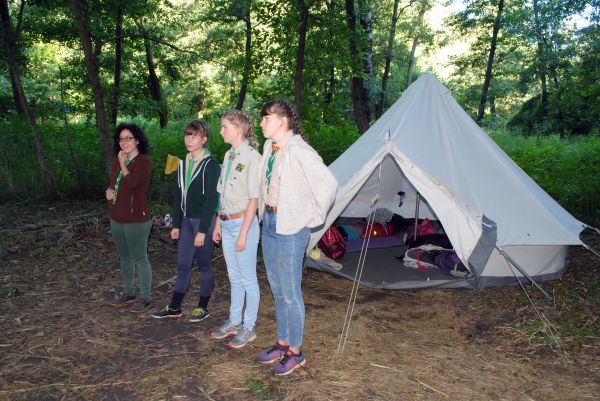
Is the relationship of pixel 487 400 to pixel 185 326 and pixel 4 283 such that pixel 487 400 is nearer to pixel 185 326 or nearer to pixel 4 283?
pixel 185 326

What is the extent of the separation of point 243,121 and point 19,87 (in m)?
5.61

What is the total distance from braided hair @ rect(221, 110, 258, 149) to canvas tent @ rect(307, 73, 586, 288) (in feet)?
5.16

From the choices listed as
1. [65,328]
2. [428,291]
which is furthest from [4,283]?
[428,291]

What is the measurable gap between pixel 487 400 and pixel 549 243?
82.5 inches

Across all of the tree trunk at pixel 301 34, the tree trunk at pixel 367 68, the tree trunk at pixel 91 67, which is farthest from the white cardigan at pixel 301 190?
the tree trunk at pixel 367 68

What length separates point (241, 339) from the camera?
10.5 ft

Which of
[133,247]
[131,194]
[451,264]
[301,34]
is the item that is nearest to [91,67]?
[301,34]

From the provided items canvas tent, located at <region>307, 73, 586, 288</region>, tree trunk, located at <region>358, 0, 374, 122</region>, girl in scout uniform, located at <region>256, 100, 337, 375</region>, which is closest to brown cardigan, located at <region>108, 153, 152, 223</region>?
girl in scout uniform, located at <region>256, 100, 337, 375</region>

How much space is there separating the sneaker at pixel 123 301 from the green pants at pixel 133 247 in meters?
0.17

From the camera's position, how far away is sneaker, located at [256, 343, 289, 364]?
2.97 m

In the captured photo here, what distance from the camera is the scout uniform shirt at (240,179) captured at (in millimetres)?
2893

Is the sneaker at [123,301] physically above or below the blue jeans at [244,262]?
below

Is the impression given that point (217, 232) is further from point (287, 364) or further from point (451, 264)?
point (451, 264)

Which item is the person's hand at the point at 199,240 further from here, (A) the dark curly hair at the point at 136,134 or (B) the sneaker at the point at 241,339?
Result: (A) the dark curly hair at the point at 136,134
